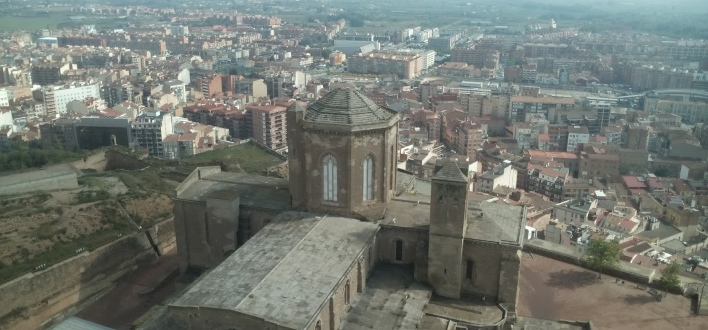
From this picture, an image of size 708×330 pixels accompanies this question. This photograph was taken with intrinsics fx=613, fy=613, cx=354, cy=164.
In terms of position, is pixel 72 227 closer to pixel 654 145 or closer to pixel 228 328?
pixel 228 328

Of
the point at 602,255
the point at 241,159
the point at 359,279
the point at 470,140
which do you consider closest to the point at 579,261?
the point at 602,255

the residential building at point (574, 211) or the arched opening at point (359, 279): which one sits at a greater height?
the arched opening at point (359, 279)

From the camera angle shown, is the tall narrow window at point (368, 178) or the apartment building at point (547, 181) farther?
the apartment building at point (547, 181)

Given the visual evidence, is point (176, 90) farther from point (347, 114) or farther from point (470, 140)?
point (347, 114)

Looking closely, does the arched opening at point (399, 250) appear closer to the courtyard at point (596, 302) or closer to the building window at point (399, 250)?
the building window at point (399, 250)

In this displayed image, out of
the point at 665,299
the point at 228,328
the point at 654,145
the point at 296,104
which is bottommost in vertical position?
the point at 654,145

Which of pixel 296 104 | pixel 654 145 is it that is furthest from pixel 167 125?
pixel 654 145

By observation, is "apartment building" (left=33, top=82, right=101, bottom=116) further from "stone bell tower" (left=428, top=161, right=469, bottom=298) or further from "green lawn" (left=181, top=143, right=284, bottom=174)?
"stone bell tower" (left=428, top=161, right=469, bottom=298)

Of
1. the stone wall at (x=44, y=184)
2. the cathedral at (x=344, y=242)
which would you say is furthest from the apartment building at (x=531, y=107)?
the cathedral at (x=344, y=242)
